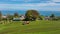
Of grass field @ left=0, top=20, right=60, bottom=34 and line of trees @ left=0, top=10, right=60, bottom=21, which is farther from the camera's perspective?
line of trees @ left=0, top=10, right=60, bottom=21

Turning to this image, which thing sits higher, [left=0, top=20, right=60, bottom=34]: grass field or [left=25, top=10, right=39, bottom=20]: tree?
[left=25, top=10, right=39, bottom=20]: tree

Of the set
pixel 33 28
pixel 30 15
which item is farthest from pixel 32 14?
pixel 33 28

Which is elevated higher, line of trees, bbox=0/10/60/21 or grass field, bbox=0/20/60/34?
line of trees, bbox=0/10/60/21

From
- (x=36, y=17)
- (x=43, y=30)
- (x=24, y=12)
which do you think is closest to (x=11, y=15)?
(x=24, y=12)

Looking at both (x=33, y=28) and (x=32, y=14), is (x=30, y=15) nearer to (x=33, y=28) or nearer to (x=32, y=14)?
(x=32, y=14)

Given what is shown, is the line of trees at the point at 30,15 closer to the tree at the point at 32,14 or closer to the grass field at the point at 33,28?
the tree at the point at 32,14

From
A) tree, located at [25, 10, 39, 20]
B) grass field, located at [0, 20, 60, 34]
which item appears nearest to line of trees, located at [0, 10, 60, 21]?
tree, located at [25, 10, 39, 20]

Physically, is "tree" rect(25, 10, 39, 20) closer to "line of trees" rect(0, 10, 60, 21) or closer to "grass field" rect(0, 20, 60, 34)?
"line of trees" rect(0, 10, 60, 21)

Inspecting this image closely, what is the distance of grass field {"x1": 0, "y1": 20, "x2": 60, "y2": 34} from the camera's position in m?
2.76

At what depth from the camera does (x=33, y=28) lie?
2.90 m

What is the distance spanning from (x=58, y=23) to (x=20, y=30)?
0.95 metres

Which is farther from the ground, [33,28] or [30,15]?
[30,15]

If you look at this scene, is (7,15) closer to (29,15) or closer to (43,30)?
(29,15)

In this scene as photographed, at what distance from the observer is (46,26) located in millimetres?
2969
